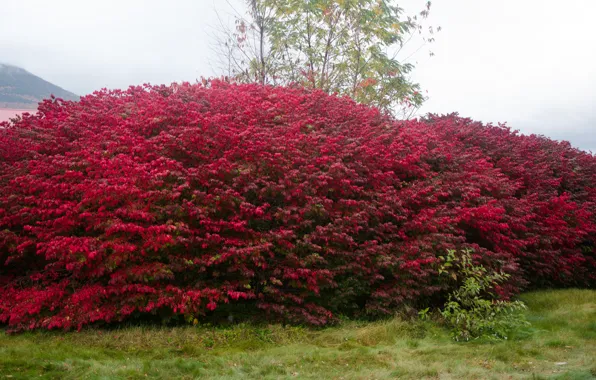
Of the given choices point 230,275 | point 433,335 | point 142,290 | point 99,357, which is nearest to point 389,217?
point 433,335

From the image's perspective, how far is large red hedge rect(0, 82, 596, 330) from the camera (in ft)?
19.3

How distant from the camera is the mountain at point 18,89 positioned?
1804 centimetres

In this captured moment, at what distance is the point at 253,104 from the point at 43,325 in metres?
4.24

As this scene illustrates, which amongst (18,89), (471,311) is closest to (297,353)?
(471,311)

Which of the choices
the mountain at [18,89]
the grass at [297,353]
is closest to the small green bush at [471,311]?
the grass at [297,353]

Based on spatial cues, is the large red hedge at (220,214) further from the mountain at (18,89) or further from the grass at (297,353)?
the mountain at (18,89)

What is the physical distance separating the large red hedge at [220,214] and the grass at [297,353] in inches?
11.8

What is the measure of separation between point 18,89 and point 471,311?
1812cm

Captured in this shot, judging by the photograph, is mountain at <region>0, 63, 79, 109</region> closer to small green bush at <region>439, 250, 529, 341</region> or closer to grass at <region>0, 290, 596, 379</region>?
grass at <region>0, 290, 596, 379</region>

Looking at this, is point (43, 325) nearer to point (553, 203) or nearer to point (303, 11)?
point (553, 203)

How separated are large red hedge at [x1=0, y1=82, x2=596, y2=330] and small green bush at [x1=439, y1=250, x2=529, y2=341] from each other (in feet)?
0.91

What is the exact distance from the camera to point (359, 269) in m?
6.66

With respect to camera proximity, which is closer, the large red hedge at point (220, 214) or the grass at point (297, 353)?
the grass at point (297, 353)

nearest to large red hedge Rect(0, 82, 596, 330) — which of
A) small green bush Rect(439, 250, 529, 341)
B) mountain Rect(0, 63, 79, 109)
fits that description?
small green bush Rect(439, 250, 529, 341)
